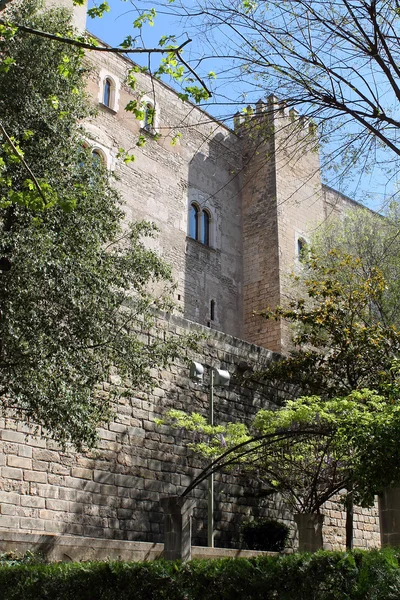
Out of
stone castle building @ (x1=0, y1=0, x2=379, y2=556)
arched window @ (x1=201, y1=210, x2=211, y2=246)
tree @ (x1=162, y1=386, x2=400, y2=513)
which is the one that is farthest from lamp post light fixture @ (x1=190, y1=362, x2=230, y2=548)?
arched window @ (x1=201, y1=210, x2=211, y2=246)

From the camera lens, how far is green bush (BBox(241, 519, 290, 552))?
13164mm

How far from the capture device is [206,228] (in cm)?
2248

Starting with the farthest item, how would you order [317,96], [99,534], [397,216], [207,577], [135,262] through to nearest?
1. [397,216]
2. [99,534]
3. [135,262]
4. [317,96]
5. [207,577]

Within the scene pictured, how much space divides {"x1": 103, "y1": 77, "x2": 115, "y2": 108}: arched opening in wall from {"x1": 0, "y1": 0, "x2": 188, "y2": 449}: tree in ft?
29.5

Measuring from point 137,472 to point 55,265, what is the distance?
4.95m

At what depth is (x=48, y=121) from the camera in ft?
31.8

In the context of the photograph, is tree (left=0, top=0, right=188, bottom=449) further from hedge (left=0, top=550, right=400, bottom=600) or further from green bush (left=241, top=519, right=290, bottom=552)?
green bush (left=241, top=519, right=290, bottom=552)

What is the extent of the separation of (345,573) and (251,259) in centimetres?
1787

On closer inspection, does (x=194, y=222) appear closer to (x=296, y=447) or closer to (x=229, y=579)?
(x=296, y=447)

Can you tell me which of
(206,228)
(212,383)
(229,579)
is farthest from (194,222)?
(229,579)

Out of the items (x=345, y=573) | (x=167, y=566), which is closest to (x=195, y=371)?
(x=167, y=566)

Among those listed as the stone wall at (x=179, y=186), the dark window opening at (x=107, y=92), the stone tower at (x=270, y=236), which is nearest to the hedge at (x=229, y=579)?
the stone wall at (x=179, y=186)

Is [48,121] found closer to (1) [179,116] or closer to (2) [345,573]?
(2) [345,573]

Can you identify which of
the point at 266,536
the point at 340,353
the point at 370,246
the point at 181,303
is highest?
the point at 370,246
